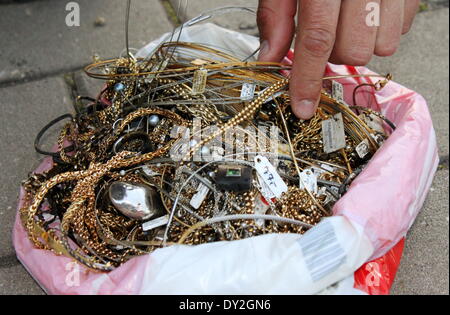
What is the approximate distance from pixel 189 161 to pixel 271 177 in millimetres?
176

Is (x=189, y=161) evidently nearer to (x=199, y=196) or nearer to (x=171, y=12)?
(x=199, y=196)

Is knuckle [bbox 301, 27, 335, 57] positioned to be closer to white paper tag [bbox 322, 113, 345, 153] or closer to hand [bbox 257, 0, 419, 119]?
hand [bbox 257, 0, 419, 119]

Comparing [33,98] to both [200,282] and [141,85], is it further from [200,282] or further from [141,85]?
[200,282]

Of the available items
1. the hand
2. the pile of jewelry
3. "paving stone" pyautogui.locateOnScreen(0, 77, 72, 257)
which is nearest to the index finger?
the hand

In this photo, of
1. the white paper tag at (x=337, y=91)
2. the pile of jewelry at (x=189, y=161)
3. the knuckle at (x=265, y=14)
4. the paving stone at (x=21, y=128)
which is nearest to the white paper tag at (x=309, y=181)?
the pile of jewelry at (x=189, y=161)

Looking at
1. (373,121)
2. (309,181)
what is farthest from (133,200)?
(373,121)

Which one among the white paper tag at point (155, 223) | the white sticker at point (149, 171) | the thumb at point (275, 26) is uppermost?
the thumb at point (275, 26)

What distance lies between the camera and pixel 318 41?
835 mm

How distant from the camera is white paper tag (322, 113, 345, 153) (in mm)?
978

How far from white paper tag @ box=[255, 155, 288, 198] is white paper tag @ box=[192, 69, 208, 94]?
22 centimetres

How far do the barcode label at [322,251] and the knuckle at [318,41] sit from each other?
0.32 m

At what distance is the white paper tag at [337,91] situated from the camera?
106cm

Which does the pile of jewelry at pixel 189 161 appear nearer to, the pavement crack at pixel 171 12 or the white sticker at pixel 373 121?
the white sticker at pixel 373 121

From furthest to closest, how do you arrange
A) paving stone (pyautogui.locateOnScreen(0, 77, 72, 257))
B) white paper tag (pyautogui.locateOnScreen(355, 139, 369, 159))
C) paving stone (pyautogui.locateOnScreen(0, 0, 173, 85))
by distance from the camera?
paving stone (pyautogui.locateOnScreen(0, 0, 173, 85)) < paving stone (pyautogui.locateOnScreen(0, 77, 72, 257)) < white paper tag (pyautogui.locateOnScreen(355, 139, 369, 159))
